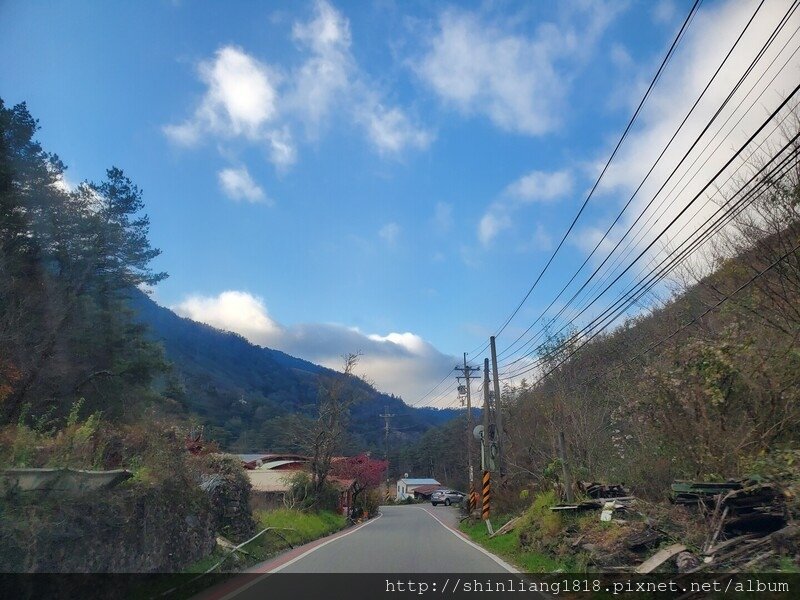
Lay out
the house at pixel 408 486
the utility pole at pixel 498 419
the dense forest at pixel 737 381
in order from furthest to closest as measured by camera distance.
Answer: the house at pixel 408 486
the utility pole at pixel 498 419
the dense forest at pixel 737 381

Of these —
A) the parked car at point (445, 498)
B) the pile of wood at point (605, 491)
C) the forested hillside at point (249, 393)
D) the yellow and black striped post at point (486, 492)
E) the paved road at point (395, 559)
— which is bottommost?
the paved road at point (395, 559)

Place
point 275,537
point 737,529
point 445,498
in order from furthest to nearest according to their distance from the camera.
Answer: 1. point 445,498
2. point 275,537
3. point 737,529

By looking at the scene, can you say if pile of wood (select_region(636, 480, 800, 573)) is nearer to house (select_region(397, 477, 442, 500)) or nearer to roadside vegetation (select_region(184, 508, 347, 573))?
roadside vegetation (select_region(184, 508, 347, 573))

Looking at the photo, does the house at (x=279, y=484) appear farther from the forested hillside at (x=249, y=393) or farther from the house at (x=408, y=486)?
the house at (x=408, y=486)

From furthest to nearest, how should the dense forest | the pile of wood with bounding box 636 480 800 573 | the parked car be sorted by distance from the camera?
1. the parked car
2. the dense forest
3. the pile of wood with bounding box 636 480 800 573

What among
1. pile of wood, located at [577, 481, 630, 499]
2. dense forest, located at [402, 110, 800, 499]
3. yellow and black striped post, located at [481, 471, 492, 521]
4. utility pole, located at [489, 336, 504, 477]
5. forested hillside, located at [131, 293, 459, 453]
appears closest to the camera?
dense forest, located at [402, 110, 800, 499]

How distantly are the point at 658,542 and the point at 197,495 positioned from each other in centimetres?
903

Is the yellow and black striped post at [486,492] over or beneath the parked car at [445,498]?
beneath

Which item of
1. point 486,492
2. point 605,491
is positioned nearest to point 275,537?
point 486,492

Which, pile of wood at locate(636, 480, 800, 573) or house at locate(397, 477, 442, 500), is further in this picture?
house at locate(397, 477, 442, 500)

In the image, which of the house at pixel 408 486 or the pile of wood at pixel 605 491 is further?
the house at pixel 408 486

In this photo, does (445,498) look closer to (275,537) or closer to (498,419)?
(498,419)

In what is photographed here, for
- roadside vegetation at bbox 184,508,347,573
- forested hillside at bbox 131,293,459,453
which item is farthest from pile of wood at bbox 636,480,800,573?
forested hillside at bbox 131,293,459,453

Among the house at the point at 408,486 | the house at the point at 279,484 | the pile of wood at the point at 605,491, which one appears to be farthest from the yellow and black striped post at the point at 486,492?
the house at the point at 408,486
